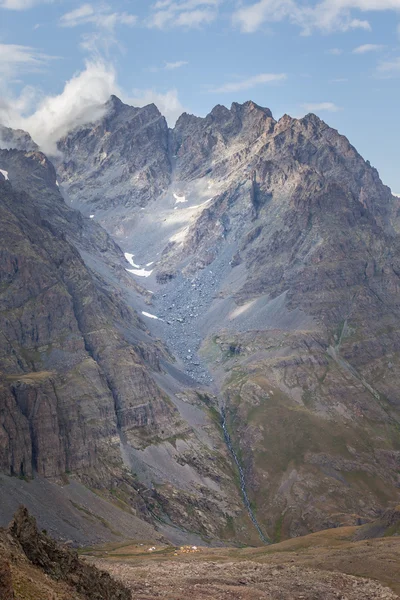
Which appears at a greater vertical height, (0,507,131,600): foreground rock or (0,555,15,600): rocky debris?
(0,555,15,600): rocky debris

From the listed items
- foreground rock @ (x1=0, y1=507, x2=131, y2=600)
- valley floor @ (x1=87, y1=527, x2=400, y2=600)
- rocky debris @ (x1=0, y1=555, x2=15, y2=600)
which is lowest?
valley floor @ (x1=87, y1=527, x2=400, y2=600)

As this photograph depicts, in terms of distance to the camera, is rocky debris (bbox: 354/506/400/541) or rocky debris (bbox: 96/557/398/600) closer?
rocky debris (bbox: 96/557/398/600)

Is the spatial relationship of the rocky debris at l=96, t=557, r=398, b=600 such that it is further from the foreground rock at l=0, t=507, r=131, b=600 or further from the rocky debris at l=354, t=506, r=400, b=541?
the rocky debris at l=354, t=506, r=400, b=541

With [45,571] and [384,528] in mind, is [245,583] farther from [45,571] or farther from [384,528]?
[384,528]

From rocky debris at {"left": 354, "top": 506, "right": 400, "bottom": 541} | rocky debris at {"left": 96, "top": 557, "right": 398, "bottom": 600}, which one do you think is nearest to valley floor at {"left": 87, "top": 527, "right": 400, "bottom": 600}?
rocky debris at {"left": 96, "top": 557, "right": 398, "bottom": 600}

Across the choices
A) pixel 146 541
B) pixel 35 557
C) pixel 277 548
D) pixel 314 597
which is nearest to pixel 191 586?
pixel 314 597

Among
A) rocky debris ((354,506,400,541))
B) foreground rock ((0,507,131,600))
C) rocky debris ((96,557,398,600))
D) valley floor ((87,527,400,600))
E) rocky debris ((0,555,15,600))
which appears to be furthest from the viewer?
rocky debris ((354,506,400,541))

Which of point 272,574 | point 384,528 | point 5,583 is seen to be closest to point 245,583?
point 272,574

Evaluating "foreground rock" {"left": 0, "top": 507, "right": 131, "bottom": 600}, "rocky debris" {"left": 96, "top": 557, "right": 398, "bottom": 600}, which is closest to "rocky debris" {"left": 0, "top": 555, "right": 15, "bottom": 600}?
"foreground rock" {"left": 0, "top": 507, "right": 131, "bottom": 600}

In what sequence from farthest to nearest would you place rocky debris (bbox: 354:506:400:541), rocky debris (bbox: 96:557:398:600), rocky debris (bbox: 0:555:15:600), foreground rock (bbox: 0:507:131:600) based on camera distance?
rocky debris (bbox: 354:506:400:541) → rocky debris (bbox: 96:557:398:600) → foreground rock (bbox: 0:507:131:600) → rocky debris (bbox: 0:555:15:600)
